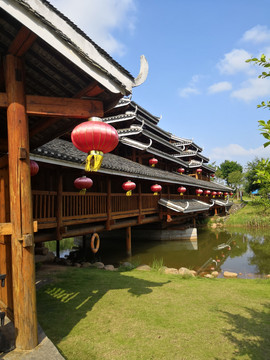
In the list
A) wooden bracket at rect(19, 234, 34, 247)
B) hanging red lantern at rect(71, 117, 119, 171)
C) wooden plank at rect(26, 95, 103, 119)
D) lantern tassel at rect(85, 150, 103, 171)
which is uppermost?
wooden plank at rect(26, 95, 103, 119)

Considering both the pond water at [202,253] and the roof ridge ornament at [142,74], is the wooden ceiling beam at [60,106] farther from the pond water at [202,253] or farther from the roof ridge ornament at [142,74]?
the pond water at [202,253]

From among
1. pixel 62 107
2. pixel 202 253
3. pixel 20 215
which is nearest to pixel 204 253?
pixel 202 253

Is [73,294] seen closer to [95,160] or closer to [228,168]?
[95,160]

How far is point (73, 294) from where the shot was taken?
5.54 m

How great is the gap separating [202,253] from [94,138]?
13.8m

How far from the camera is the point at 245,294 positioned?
5961 millimetres

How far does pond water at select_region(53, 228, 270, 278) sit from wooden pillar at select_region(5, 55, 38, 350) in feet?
23.8

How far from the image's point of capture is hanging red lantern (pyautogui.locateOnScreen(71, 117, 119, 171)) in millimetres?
3152

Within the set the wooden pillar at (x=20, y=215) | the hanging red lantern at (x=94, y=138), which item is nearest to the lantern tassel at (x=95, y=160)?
the hanging red lantern at (x=94, y=138)

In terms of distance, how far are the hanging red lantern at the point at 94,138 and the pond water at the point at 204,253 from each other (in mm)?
8484

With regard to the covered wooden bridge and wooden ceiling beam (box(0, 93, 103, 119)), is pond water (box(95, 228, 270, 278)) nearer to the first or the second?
the covered wooden bridge

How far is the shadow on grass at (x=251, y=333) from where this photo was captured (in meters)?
3.38

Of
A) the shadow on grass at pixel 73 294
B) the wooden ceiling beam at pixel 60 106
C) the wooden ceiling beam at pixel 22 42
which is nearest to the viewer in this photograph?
the wooden ceiling beam at pixel 22 42

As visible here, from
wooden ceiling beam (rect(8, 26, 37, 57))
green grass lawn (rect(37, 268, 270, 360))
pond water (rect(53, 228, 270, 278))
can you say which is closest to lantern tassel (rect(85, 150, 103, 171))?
wooden ceiling beam (rect(8, 26, 37, 57))
